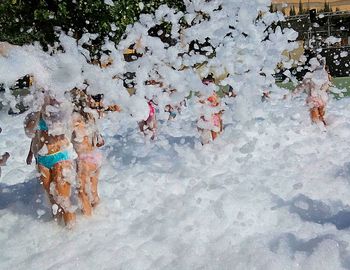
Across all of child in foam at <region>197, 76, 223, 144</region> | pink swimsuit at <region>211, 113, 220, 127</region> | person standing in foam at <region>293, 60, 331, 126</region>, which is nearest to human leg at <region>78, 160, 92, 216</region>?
child in foam at <region>197, 76, 223, 144</region>

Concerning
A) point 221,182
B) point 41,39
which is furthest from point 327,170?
point 41,39

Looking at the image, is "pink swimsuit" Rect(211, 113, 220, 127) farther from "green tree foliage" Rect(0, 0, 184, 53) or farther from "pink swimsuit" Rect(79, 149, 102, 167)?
"green tree foliage" Rect(0, 0, 184, 53)

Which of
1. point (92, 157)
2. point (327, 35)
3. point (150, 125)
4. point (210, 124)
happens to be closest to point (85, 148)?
point (92, 157)

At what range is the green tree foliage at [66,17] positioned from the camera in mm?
13078

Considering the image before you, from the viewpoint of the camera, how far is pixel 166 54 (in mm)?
8875

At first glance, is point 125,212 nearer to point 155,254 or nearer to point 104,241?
point 104,241

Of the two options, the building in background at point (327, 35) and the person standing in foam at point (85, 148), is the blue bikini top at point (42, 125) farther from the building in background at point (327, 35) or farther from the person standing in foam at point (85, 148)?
the building in background at point (327, 35)

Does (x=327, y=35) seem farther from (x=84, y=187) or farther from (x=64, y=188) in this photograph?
(x=64, y=188)

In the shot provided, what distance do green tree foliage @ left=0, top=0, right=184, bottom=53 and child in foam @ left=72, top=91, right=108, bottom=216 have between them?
26.0ft

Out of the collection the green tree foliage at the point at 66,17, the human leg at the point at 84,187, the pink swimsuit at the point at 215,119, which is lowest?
the pink swimsuit at the point at 215,119

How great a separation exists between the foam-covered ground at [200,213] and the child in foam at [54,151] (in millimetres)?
319

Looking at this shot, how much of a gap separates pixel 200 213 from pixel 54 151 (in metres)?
1.52

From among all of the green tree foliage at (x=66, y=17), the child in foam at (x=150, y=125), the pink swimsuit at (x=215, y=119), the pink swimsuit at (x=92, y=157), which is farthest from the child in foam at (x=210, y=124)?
the green tree foliage at (x=66, y=17)

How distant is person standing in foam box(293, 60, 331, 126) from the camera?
9742 millimetres
